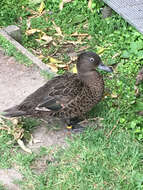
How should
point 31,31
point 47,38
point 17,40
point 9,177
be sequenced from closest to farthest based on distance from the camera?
point 9,177, point 17,40, point 47,38, point 31,31

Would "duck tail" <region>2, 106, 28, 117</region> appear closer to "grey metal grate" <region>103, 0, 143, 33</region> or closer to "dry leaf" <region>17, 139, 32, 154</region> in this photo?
"dry leaf" <region>17, 139, 32, 154</region>

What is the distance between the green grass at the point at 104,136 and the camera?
3840 millimetres

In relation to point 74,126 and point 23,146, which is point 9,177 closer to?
point 23,146

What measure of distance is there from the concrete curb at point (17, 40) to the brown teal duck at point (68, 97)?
0.86m

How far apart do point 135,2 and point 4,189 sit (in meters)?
3.56

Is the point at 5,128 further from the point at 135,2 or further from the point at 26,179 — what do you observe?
the point at 135,2

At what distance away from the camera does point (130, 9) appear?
570 cm

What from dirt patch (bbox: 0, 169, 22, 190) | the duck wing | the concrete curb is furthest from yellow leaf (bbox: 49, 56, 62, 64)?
dirt patch (bbox: 0, 169, 22, 190)

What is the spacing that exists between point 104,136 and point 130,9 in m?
2.31

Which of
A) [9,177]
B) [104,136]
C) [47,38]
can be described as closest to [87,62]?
[104,136]

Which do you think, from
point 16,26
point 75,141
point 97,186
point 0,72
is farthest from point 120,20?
point 97,186

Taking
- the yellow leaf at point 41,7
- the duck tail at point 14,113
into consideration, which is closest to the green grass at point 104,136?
the duck tail at point 14,113

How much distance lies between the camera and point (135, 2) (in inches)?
229

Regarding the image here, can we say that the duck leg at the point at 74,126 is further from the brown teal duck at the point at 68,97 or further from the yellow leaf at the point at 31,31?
the yellow leaf at the point at 31,31
